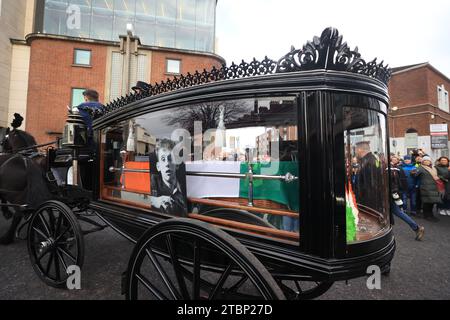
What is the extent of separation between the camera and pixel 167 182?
5.61ft

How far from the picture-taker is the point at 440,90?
2002 cm

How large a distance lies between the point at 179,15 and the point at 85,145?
595 inches

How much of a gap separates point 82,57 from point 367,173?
15.5 meters

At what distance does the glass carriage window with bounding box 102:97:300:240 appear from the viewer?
55.5 inches

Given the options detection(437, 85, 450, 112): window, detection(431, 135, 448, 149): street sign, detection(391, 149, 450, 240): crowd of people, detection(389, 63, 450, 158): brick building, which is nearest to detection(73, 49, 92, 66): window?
detection(391, 149, 450, 240): crowd of people

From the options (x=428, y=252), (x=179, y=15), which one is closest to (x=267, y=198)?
(x=428, y=252)

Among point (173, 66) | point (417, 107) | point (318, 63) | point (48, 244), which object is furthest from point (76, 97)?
point (417, 107)

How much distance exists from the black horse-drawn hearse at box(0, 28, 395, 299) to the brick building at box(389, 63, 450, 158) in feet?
65.7

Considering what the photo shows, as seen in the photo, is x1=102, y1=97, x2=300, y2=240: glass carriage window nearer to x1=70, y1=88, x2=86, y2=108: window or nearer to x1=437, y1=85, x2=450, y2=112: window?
x1=70, y1=88, x2=86, y2=108: window

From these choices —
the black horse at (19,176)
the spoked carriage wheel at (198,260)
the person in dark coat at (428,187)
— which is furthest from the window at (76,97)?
the person in dark coat at (428,187)

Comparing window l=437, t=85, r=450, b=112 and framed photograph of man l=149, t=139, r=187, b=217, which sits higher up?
window l=437, t=85, r=450, b=112

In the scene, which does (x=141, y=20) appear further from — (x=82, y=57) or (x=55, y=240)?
(x=55, y=240)

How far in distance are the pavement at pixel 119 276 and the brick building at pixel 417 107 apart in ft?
57.4
